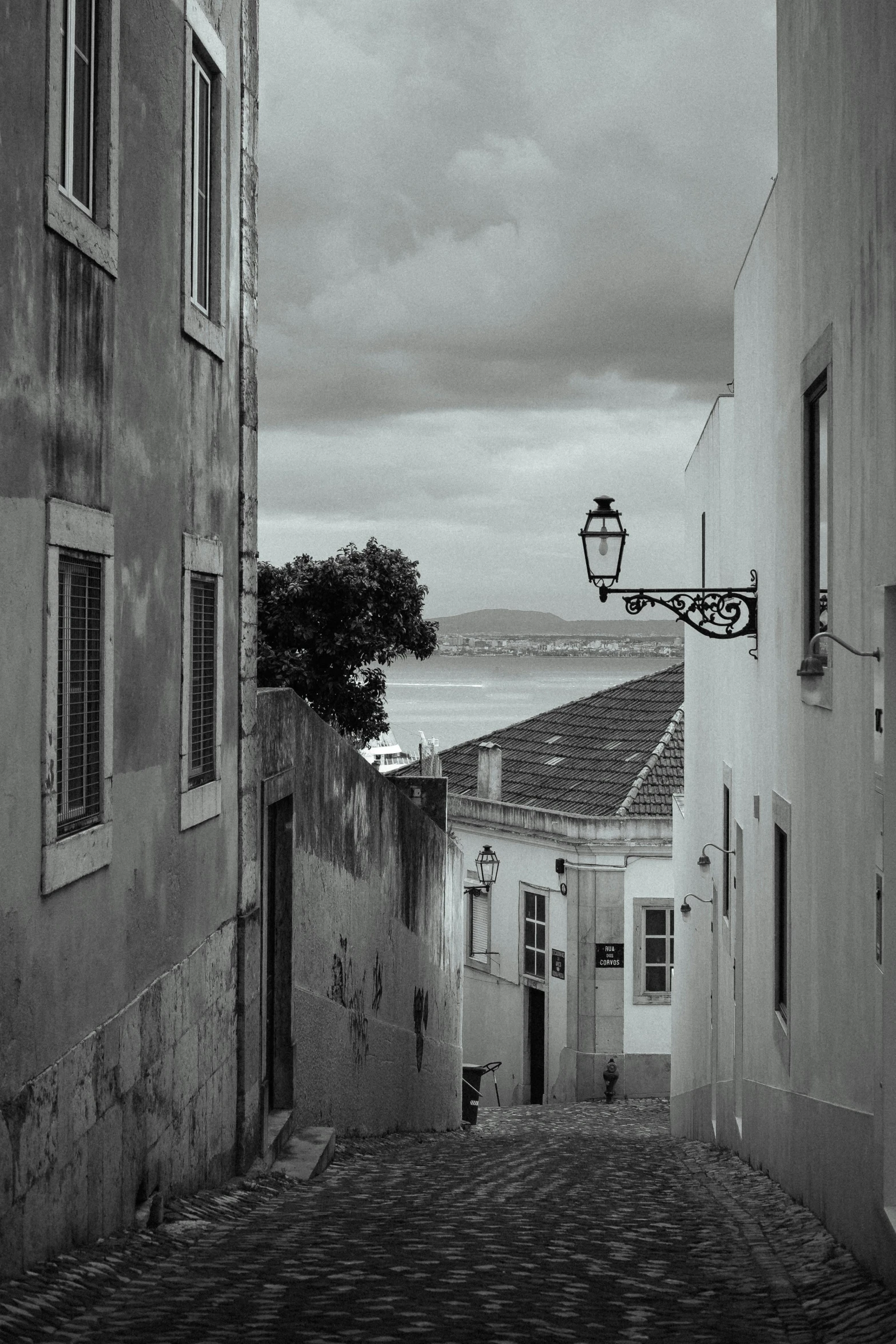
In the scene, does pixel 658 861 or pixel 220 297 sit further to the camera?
pixel 658 861

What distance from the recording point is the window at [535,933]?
30438mm

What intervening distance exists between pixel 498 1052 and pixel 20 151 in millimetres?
27999

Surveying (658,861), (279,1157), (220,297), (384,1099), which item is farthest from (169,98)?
(658,861)

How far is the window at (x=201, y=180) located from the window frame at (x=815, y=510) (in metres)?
3.46

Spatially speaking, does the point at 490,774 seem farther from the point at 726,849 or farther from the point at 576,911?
the point at 726,849

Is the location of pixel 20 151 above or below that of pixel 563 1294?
above

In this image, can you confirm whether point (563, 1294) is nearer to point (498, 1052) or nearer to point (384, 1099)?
point (384, 1099)

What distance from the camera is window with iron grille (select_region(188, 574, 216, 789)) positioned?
881cm

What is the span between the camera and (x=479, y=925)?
3228 centimetres

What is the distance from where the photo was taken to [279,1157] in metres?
10.7

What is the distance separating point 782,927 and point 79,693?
550 centimetres

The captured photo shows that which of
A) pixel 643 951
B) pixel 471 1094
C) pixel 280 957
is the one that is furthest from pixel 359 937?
pixel 643 951

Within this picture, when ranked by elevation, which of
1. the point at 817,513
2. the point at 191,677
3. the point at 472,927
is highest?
the point at 817,513

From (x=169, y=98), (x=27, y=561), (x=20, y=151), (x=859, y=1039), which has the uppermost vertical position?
(x=169, y=98)
